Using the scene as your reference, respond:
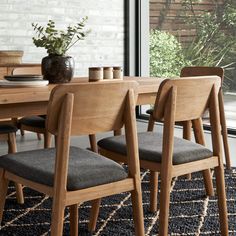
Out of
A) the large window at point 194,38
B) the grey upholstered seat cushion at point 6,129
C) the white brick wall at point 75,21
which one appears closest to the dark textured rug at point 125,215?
the grey upholstered seat cushion at point 6,129

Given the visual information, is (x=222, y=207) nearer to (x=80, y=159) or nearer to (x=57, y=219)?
(x=80, y=159)

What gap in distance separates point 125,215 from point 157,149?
20.1 inches

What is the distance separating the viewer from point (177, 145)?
2275mm

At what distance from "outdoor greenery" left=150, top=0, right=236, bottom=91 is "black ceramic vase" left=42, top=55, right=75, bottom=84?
8.61 feet

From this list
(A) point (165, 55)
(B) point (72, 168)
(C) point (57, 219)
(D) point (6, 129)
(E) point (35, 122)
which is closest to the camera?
(C) point (57, 219)

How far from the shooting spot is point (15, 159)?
6.42 ft

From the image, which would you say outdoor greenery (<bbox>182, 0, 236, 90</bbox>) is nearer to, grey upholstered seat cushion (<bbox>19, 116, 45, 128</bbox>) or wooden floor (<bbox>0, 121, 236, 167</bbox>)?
wooden floor (<bbox>0, 121, 236, 167</bbox>)

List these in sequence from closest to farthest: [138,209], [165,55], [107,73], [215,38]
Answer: [138,209], [107,73], [215,38], [165,55]

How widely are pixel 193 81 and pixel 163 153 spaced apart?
0.33 meters

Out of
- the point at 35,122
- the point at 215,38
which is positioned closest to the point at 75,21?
the point at 215,38

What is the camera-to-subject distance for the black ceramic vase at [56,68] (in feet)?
8.40

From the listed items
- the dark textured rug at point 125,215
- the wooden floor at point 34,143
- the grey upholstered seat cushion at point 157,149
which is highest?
the grey upholstered seat cushion at point 157,149

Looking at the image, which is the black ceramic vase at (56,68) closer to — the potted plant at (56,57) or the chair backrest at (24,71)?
the potted plant at (56,57)

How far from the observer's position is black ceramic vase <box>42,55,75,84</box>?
256cm
